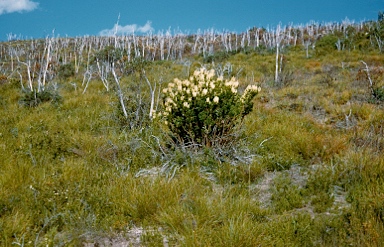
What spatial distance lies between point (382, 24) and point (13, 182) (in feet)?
80.4

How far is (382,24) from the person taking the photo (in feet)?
72.7

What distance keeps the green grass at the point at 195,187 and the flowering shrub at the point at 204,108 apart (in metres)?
0.29

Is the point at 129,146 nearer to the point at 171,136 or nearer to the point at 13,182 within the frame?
the point at 171,136

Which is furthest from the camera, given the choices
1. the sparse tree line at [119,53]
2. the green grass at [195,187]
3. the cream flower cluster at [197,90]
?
the sparse tree line at [119,53]

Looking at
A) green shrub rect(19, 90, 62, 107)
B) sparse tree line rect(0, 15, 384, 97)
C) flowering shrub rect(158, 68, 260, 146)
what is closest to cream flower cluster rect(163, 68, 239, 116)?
flowering shrub rect(158, 68, 260, 146)

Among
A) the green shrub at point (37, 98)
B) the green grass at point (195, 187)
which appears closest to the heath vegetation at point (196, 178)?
the green grass at point (195, 187)

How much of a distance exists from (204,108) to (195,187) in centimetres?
161

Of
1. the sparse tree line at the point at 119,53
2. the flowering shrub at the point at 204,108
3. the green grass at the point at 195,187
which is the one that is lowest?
the green grass at the point at 195,187

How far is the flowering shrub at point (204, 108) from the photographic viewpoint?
5.34 metres

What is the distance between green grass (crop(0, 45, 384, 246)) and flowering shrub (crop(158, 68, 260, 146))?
11.3 inches

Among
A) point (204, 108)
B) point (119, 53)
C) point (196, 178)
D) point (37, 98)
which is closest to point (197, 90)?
point (204, 108)

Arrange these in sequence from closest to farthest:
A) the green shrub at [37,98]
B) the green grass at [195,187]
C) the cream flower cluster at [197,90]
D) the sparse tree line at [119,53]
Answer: the green grass at [195,187], the cream flower cluster at [197,90], the green shrub at [37,98], the sparse tree line at [119,53]

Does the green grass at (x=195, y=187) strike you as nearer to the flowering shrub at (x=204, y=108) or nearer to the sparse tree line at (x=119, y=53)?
the flowering shrub at (x=204, y=108)

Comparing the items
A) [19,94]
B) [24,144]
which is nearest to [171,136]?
[24,144]
